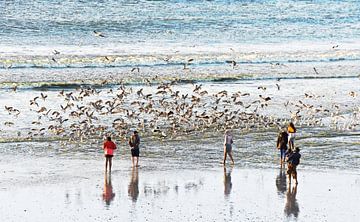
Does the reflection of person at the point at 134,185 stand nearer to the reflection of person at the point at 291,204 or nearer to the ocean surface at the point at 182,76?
the ocean surface at the point at 182,76

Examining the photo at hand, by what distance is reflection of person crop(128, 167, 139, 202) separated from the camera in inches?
923

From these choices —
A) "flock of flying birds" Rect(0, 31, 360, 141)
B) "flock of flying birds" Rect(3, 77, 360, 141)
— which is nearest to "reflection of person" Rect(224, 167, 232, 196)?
"flock of flying birds" Rect(3, 77, 360, 141)

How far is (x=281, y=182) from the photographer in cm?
2508

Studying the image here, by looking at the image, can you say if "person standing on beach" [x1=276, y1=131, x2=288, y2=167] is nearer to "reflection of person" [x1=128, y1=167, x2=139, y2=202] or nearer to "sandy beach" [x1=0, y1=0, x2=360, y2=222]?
"sandy beach" [x1=0, y1=0, x2=360, y2=222]

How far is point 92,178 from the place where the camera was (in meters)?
25.5

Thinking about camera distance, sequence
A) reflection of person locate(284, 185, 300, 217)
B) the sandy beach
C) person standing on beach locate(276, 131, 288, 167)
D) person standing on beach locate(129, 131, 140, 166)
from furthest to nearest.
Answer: person standing on beach locate(276, 131, 288, 167)
person standing on beach locate(129, 131, 140, 166)
the sandy beach
reflection of person locate(284, 185, 300, 217)

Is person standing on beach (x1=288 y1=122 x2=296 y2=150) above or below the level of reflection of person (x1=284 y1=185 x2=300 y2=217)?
above

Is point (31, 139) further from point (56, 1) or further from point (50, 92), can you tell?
point (56, 1)

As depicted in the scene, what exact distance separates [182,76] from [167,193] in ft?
92.9

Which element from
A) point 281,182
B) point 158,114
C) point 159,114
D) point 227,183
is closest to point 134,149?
point 227,183

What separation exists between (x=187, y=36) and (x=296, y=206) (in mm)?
59530

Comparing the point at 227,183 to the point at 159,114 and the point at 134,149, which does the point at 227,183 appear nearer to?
the point at 134,149

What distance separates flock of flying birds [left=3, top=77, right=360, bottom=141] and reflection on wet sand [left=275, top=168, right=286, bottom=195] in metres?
6.91

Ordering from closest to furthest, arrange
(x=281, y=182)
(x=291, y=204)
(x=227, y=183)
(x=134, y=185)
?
(x=291, y=204)
(x=134, y=185)
(x=227, y=183)
(x=281, y=182)
